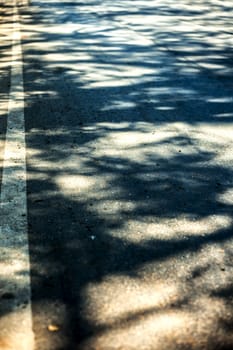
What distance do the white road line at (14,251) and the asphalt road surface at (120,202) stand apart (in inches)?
0.5

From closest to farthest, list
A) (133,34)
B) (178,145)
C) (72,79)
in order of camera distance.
Answer: (178,145)
(72,79)
(133,34)

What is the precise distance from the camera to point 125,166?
15.8 ft

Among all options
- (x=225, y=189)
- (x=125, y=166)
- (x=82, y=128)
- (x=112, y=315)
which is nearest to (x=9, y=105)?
(x=82, y=128)

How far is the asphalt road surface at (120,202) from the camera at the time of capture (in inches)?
111

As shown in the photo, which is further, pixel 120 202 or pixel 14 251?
pixel 120 202

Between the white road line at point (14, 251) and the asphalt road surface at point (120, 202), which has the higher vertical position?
the white road line at point (14, 251)

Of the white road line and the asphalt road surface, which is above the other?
the white road line

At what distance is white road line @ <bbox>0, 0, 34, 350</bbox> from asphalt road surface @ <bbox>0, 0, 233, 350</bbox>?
0.04ft

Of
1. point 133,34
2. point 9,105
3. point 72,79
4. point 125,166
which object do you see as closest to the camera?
point 125,166

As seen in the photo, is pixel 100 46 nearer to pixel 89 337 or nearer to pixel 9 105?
pixel 9 105

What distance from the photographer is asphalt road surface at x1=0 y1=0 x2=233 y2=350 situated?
9.27 feet

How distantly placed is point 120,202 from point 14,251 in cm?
109

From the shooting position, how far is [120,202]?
4.15 meters

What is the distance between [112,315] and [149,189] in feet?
5.58
